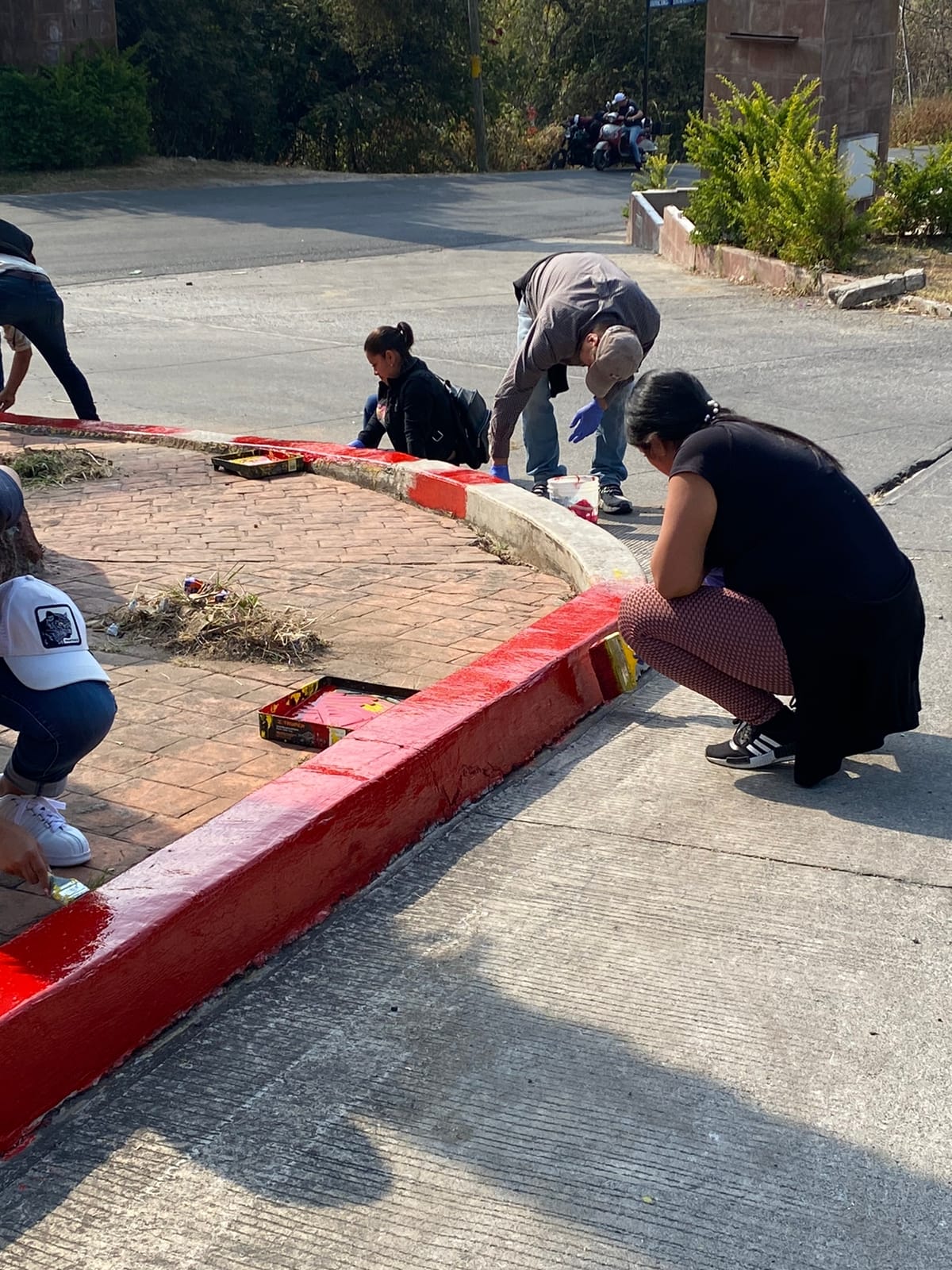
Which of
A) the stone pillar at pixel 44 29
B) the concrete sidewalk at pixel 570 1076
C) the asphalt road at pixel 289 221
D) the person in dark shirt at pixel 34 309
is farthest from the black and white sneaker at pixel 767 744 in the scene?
the stone pillar at pixel 44 29

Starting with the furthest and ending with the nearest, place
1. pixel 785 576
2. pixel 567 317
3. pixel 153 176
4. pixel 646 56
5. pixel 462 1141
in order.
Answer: pixel 646 56, pixel 153 176, pixel 567 317, pixel 785 576, pixel 462 1141

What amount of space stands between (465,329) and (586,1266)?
35.8 feet

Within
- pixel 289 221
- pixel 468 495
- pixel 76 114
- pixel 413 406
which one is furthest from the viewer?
pixel 76 114

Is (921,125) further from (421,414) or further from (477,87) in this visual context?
(421,414)

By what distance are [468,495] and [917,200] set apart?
1029 cm

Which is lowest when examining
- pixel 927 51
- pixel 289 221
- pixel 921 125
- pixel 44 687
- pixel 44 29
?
pixel 44 687

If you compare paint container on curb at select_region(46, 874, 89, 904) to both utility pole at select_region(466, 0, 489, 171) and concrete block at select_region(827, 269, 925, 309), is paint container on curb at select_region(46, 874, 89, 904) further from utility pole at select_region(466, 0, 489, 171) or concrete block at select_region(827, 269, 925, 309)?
utility pole at select_region(466, 0, 489, 171)

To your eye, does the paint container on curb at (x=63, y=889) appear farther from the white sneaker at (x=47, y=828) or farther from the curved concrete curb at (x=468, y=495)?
the curved concrete curb at (x=468, y=495)

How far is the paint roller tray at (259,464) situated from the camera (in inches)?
306

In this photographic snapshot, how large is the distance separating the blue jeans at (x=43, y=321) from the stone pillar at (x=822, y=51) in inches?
394

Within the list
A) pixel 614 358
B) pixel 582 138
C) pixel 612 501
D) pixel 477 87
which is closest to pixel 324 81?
pixel 477 87

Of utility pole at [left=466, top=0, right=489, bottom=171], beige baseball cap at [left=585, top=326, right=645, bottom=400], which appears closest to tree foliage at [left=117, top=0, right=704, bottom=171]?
utility pole at [left=466, top=0, right=489, bottom=171]

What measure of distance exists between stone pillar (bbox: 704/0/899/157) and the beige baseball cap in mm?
10725

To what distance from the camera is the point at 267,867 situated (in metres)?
3.32
